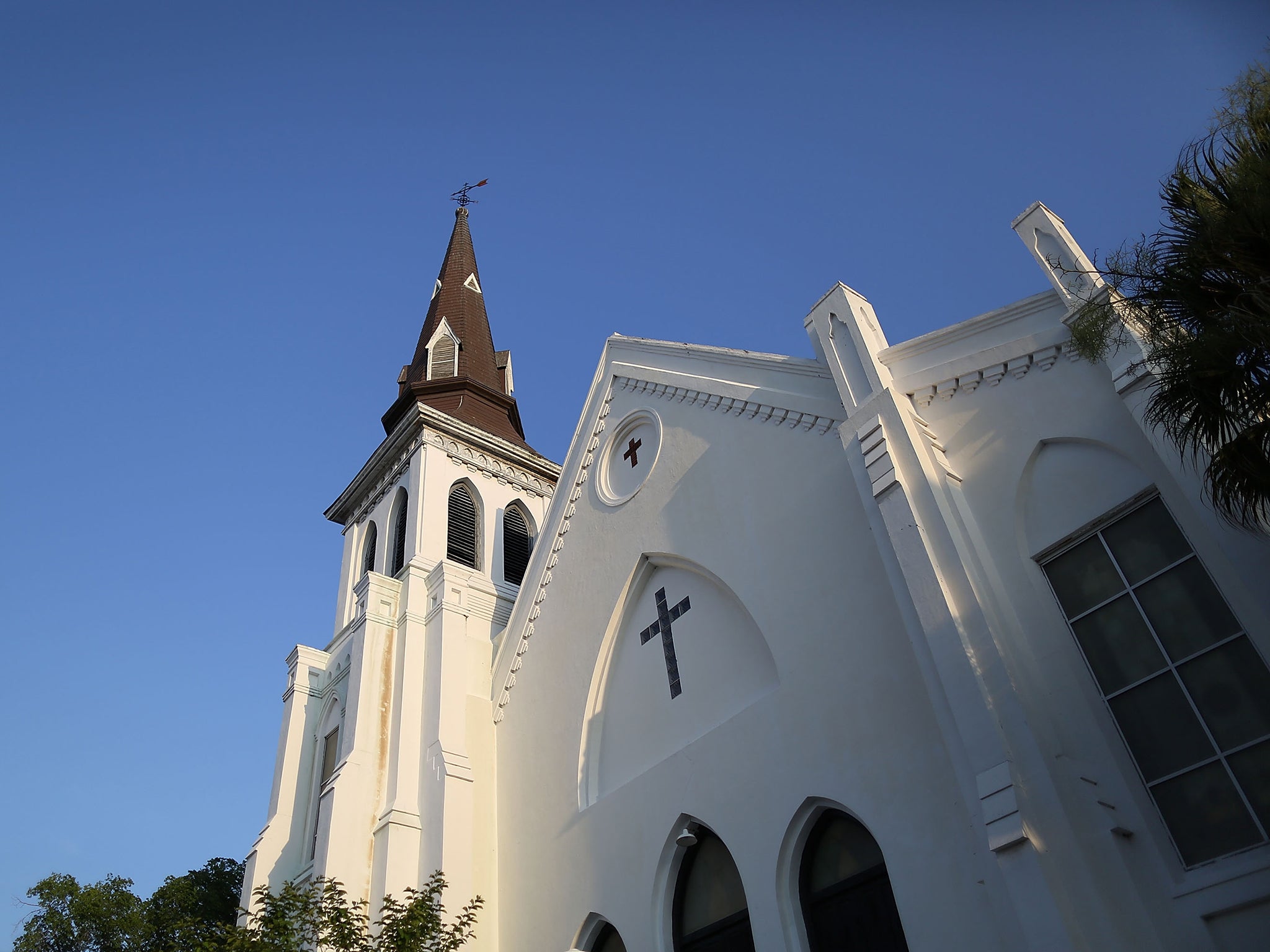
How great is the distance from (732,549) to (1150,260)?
6388mm

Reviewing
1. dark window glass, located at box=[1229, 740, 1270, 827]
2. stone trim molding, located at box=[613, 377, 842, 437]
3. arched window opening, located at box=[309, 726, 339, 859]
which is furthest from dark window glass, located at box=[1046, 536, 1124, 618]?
arched window opening, located at box=[309, 726, 339, 859]

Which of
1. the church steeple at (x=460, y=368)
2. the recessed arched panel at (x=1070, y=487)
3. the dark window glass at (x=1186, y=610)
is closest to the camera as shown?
the dark window glass at (x=1186, y=610)

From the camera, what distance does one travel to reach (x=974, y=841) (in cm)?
760

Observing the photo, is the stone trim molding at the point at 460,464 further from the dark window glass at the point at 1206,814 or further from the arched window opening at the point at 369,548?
the dark window glass at the point at 1206,814

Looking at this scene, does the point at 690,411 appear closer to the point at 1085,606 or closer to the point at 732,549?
the point at 732,549

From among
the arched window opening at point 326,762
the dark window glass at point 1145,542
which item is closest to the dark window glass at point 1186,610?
the dark window glass at point 1145,542

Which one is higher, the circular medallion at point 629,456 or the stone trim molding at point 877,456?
the circular medallion at point 629,456

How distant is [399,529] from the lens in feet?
71.5

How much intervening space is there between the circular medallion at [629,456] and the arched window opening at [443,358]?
42.9 feet

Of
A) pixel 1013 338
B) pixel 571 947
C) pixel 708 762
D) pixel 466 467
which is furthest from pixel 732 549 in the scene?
pixel 466 467

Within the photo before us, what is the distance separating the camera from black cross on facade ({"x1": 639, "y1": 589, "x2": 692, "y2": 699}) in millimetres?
12039

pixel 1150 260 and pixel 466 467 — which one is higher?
pixel 466 467

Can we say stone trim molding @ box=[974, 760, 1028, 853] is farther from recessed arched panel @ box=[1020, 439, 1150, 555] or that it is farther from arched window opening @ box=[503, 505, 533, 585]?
arched window opening @ box=[503, 505, 533, 585]

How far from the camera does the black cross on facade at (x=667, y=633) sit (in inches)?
474
